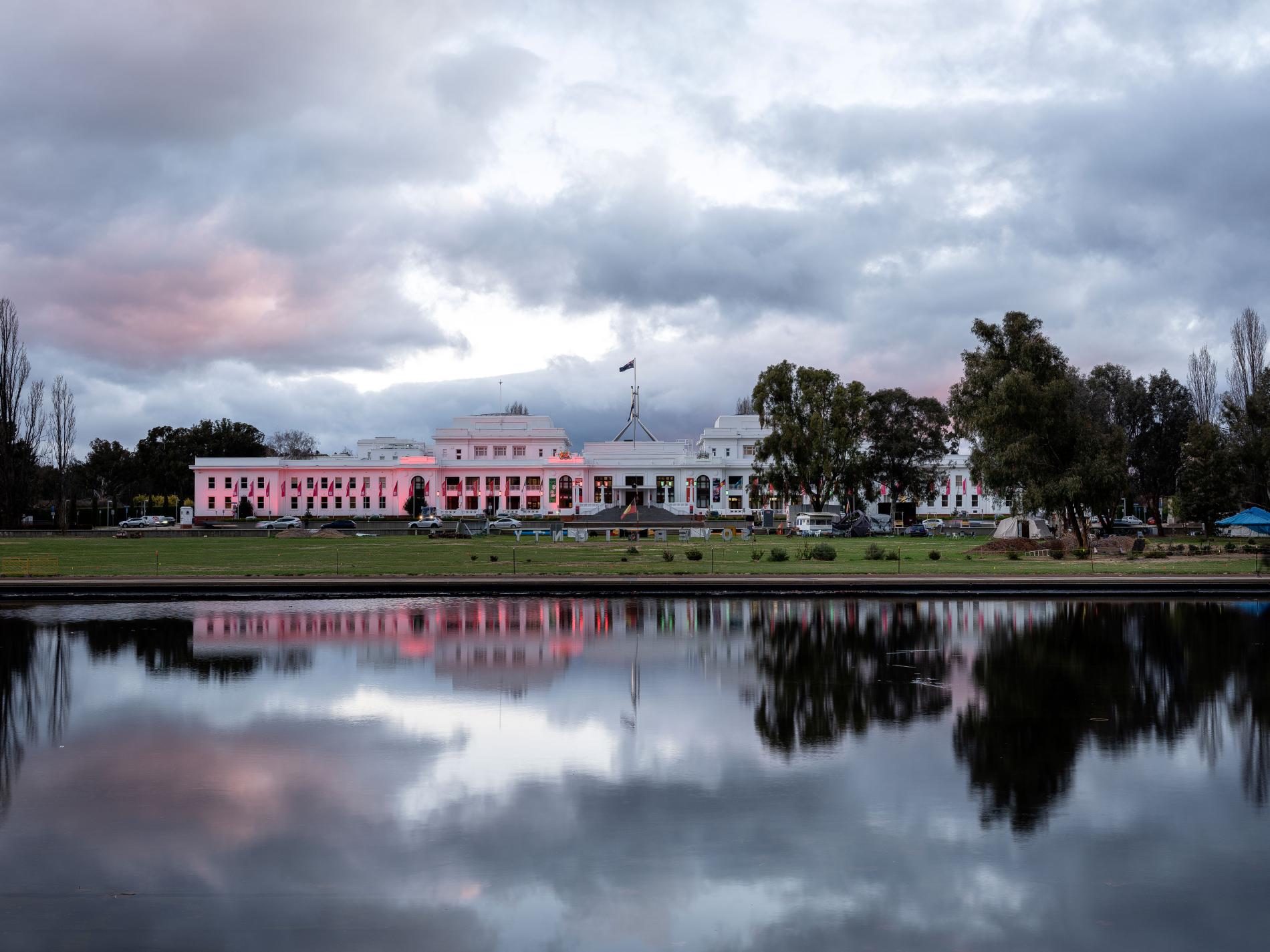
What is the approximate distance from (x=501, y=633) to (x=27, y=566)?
25388mm

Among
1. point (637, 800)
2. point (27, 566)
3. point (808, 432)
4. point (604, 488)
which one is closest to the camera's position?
point (637, 800)

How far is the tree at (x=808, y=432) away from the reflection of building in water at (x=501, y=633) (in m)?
56.8

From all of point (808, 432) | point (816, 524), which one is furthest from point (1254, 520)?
point (808, 432)

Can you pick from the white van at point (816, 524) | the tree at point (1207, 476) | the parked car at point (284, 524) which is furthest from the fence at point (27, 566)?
the tree at point (1207, 476)

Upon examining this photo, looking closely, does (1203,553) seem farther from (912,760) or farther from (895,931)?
(895,931)

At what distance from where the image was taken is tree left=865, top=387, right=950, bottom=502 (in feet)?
308

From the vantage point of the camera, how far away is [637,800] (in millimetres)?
8703

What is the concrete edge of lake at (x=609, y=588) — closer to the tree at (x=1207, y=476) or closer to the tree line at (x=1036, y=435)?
the tree line at (x=1036, y=435)

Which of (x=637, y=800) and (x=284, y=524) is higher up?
(x=284, y=524)

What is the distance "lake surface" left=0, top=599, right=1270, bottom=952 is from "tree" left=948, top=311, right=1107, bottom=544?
30555 mm

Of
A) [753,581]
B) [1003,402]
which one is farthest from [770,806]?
[1003,402]

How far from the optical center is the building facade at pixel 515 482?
119 meters

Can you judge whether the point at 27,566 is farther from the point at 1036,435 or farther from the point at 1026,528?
the point at 1026,528

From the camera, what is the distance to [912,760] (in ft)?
32.5
